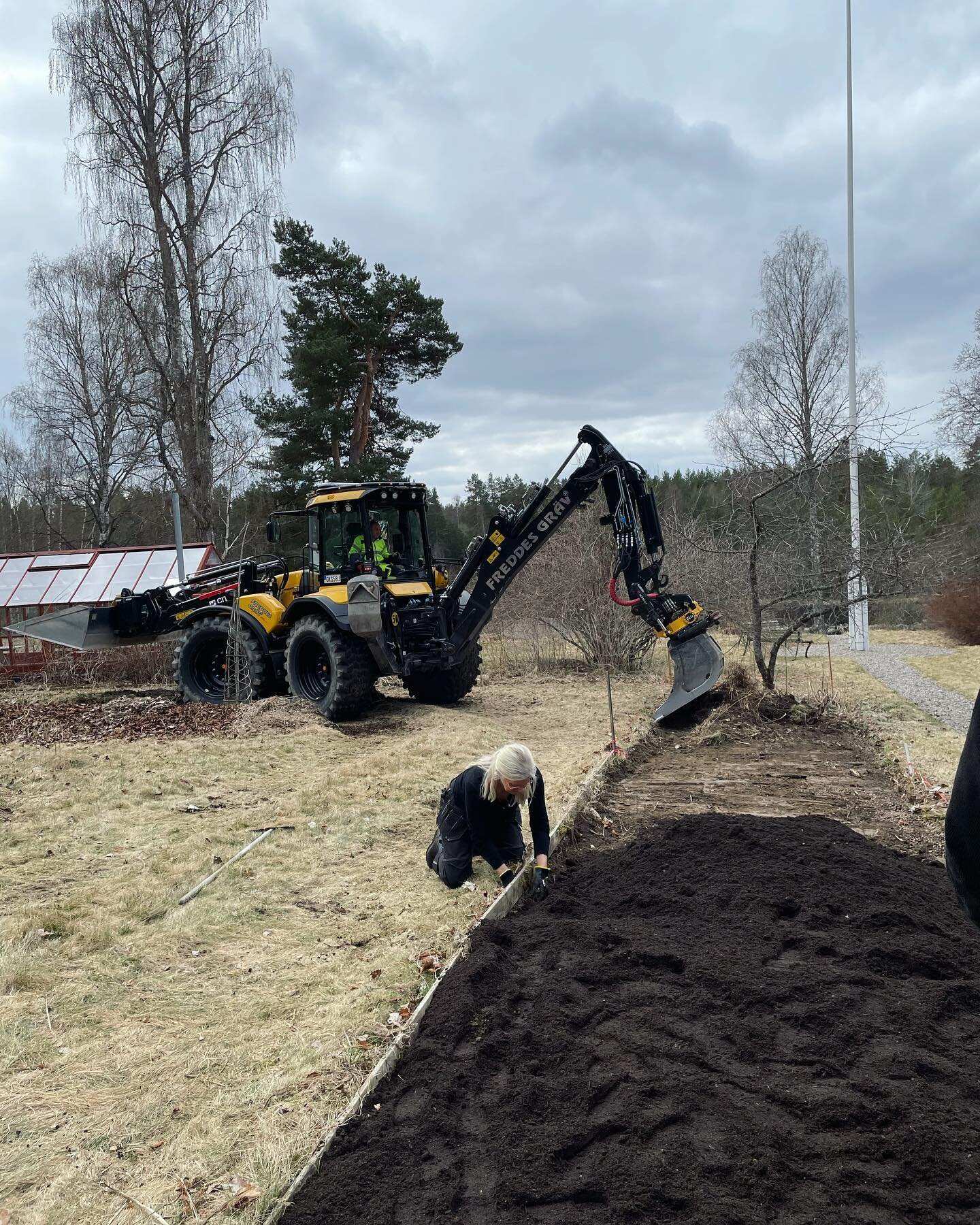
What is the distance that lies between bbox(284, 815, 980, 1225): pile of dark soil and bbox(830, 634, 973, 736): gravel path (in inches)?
153

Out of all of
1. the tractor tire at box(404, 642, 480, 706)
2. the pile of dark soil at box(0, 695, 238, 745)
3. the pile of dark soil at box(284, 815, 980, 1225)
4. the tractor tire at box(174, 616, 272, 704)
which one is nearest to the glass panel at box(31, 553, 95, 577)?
the pile of dark soil at box(0, 695, 238, 745)

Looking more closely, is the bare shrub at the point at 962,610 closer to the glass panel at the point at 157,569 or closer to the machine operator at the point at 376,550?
the machine operator at the point at 376,550

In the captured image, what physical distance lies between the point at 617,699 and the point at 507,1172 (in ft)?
34.5

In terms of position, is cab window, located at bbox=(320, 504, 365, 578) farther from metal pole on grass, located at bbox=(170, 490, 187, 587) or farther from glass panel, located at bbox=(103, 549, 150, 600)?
glass panel, located at bbox=(103, 549, 150, 600)

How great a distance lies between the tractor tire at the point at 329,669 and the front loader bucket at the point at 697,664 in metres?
3.57

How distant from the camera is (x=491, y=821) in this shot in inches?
213

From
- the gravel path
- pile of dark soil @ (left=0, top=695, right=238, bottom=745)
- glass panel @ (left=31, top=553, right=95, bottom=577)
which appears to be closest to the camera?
pile of dark soil @ (left=0, top=695, right=238, bottom=745)

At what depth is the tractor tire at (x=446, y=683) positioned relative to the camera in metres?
12.2

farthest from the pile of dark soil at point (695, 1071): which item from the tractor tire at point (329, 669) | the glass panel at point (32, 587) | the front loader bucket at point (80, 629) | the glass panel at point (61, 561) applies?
the glass panel at point (61, 561)

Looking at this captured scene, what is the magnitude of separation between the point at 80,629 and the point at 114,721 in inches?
82.4

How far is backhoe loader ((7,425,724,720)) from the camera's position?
31.0ft

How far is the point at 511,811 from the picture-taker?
5.42m

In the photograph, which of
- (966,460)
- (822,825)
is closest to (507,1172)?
(822,825)

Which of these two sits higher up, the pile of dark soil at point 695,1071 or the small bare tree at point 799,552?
the small bare tree at point 799,552
